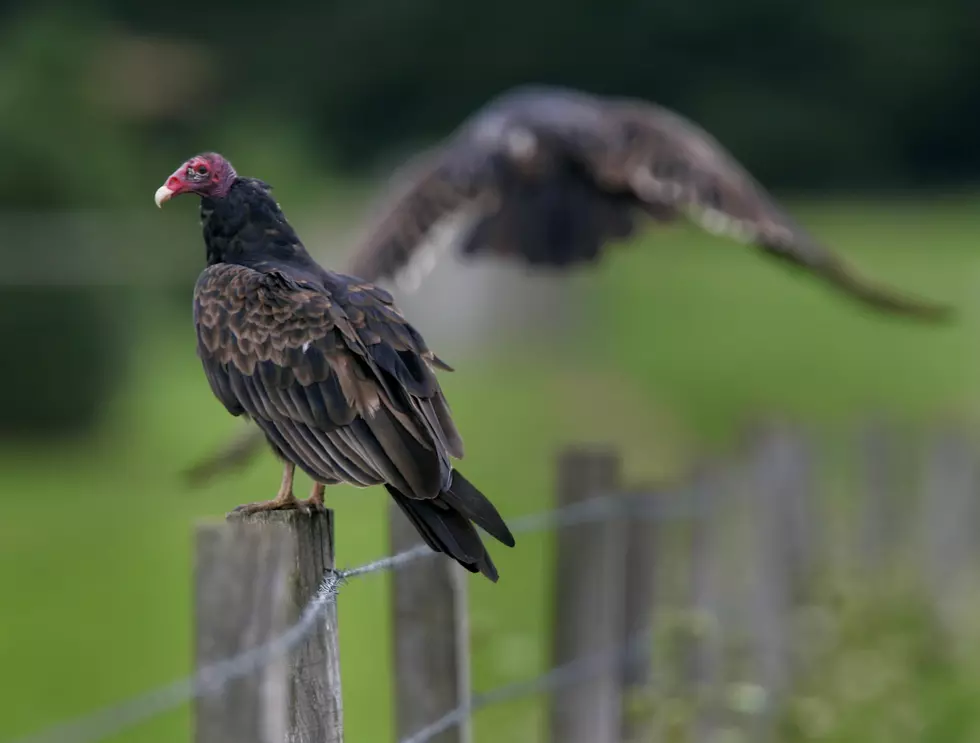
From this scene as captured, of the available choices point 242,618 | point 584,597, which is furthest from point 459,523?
point 584,597

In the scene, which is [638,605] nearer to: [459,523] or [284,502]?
[284,502]

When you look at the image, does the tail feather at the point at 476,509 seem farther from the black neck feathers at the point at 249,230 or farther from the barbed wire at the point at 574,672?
the black neck feathers at the point at 249,230

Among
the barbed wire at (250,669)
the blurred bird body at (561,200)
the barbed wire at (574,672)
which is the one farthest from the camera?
the blurred bird body at (561,200)

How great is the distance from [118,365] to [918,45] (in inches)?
940

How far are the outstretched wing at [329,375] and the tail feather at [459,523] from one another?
0.10 feet

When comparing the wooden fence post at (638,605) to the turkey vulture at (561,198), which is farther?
the turkey vulture at (561,198)

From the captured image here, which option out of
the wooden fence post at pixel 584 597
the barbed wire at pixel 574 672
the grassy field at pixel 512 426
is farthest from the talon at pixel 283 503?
the grassy field at pixel 512 426

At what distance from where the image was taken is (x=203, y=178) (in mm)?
3668

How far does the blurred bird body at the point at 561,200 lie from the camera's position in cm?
617

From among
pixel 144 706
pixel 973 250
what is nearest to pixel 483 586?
pixel 144 706

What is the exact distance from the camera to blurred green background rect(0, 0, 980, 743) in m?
8.73

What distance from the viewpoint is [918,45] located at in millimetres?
34500

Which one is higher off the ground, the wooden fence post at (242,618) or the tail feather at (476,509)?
the tail feather at (476,509)

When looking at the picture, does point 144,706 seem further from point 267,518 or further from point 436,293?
point 436,293
